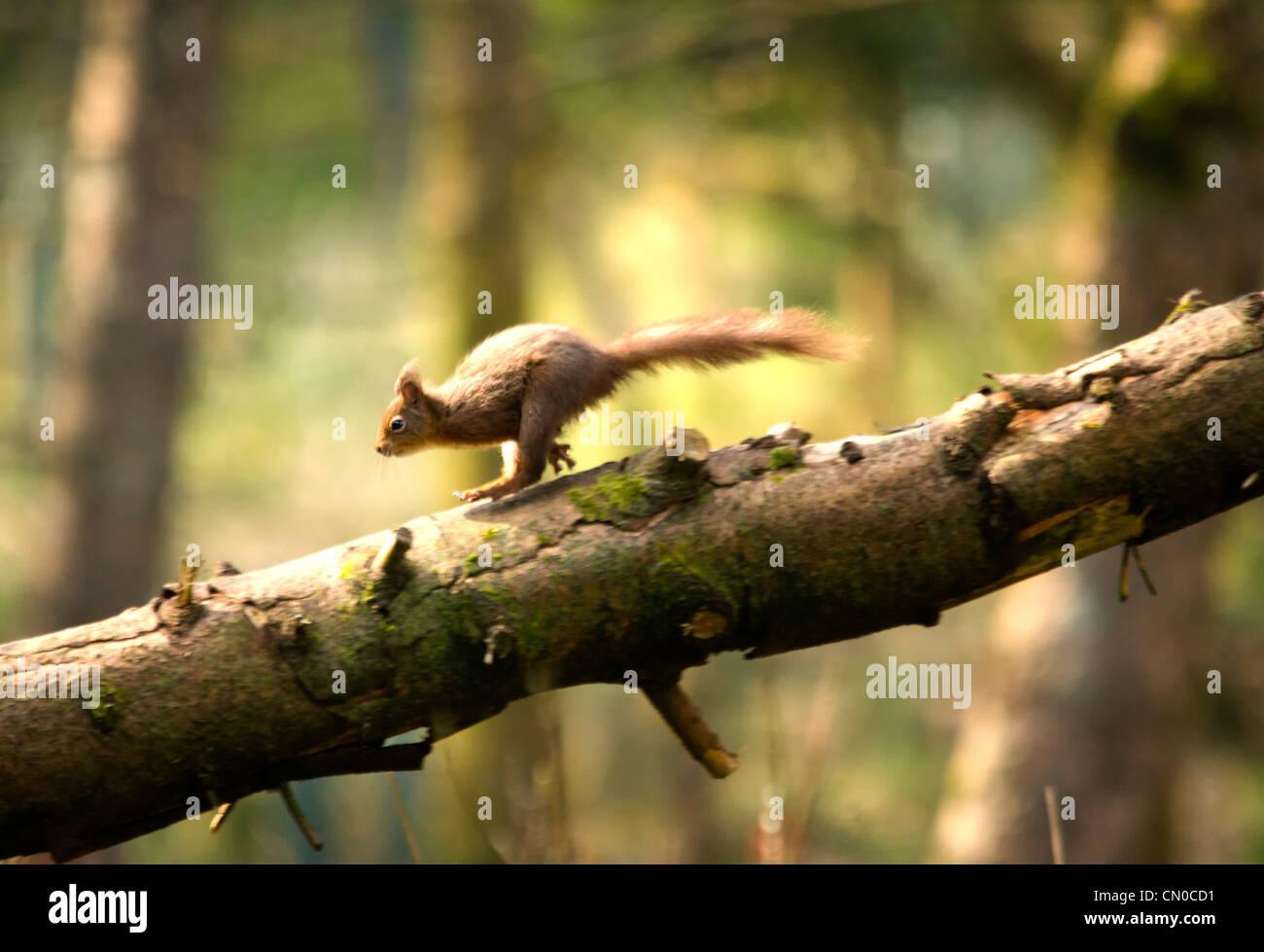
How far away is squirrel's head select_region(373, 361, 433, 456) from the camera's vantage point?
3.46 meters

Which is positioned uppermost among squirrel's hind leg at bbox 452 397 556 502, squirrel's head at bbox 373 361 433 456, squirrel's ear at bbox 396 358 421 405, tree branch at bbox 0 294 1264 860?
squirrel's ear at bbox 396 358 421 405

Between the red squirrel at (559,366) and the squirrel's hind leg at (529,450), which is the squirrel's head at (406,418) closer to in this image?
the red squirrel at (559,366)

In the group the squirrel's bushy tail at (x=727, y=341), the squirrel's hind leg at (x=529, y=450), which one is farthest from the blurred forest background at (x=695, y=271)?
the squirrel's bushy tail at (x=727, y=341)

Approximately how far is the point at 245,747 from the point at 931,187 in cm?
884

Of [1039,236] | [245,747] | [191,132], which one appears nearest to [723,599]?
[245,747]

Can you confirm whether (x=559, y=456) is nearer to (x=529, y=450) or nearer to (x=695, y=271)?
(x=529, y=450)

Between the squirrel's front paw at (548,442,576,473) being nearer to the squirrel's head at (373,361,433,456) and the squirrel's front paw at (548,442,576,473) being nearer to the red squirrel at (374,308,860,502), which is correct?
the red squirrel at (374,308,860,502)

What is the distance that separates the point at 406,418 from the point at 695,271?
11199 mm

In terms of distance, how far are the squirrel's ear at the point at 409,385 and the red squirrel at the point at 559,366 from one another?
31 mm

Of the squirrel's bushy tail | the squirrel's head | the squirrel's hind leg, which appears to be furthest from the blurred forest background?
the squirrel's bushy tail

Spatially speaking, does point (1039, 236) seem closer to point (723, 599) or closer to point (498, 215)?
point (498, 215)

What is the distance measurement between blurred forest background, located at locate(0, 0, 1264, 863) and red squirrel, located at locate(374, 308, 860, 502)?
720 millimetres

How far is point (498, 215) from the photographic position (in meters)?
8.28

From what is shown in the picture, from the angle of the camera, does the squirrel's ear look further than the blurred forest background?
No
